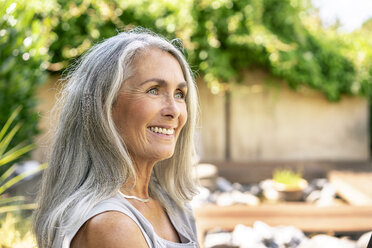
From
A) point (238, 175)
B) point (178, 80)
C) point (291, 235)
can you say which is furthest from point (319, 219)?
point (238, 175)

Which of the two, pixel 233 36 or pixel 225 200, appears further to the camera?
pixel 233 36

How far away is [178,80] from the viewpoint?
1.33 meters

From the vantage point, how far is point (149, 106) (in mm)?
1252

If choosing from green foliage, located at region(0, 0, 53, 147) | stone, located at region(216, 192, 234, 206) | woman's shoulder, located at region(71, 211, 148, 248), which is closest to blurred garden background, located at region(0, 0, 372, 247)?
stone, located at region(216, 192, 234, 206)

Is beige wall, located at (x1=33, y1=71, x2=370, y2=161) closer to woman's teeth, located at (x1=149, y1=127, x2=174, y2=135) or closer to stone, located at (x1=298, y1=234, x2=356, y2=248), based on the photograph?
stone, located at (x1=298, y1=234, x2=356, y2=248)

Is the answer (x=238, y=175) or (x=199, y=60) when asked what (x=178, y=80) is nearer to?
(x=238, y=175)

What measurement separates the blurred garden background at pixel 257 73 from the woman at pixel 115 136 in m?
6.38

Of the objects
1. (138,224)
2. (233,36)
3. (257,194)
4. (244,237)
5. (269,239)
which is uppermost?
(233,36)

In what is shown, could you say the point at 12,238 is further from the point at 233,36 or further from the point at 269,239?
the point at 233,36

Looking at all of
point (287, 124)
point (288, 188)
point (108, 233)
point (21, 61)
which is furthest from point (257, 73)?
point (108, 233)

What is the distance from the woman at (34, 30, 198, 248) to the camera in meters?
1.15

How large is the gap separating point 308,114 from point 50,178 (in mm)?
Answer: 9256

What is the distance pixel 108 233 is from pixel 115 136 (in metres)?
0.29

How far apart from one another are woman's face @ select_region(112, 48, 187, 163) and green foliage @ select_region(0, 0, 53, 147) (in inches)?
80.5
